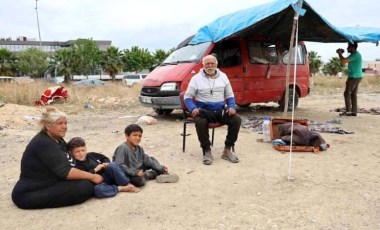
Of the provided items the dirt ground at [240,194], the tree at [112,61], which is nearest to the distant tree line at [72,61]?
the tree at [112,61]

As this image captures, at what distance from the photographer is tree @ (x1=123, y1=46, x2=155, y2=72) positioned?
208ft

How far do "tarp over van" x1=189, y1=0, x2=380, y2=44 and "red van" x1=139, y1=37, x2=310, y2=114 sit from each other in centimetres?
33

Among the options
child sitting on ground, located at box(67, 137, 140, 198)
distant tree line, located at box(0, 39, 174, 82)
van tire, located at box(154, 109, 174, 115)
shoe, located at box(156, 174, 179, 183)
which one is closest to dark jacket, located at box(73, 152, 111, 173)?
child sitting on ground, located at box(67, 137, 140, 198)

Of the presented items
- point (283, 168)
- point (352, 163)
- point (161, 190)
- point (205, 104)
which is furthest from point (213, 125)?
point (352, 163)

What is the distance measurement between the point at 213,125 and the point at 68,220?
256 cm

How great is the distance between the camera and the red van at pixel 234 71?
861cm

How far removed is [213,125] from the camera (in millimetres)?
5496

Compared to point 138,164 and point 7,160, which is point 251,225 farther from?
point 7,160

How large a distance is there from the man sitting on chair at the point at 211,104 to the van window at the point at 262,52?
420 cm

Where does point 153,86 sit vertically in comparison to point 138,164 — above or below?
above

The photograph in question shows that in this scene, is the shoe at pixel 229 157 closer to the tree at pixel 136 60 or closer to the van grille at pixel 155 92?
the van grille at pixel 155 92

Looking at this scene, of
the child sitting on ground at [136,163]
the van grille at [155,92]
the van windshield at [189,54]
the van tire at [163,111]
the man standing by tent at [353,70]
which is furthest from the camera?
the van tire at [163,111]

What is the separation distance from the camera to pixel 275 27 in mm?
9141

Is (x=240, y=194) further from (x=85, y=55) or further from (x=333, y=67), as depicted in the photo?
(x=333, y=67)
